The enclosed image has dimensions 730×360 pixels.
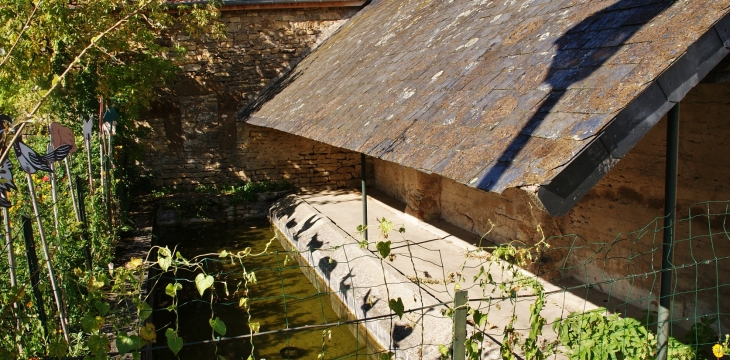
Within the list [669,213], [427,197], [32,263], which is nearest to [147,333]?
[32,263]

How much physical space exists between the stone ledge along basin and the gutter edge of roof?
2.76 feet

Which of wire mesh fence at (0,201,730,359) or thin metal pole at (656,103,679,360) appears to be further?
thin metal pole at (656,103,679,360)

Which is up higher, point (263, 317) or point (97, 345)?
point (97, 345)

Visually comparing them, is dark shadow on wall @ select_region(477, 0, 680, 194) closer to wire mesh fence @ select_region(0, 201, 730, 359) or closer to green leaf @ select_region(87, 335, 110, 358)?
wire mesh fence @ select_region(0, 201, 730, 359)

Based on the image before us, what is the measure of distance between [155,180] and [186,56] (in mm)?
2569

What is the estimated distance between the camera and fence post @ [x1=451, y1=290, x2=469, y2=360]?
3125mm

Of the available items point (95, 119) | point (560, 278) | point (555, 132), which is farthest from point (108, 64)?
point (555, 132)

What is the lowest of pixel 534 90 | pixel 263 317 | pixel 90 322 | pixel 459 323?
pixel 263 317

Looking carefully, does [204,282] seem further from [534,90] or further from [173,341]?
[534,90]

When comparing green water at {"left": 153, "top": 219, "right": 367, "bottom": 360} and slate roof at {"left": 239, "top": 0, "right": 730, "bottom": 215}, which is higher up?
slate roof at {"left": 239, "top": 0, "right": 730, "bottom": 215}

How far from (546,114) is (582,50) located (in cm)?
74

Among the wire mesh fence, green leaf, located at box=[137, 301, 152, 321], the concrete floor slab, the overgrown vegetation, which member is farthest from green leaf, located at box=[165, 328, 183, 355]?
the overgrown vegetation

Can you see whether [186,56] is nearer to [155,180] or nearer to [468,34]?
[155,180]

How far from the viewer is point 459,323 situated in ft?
10.5
